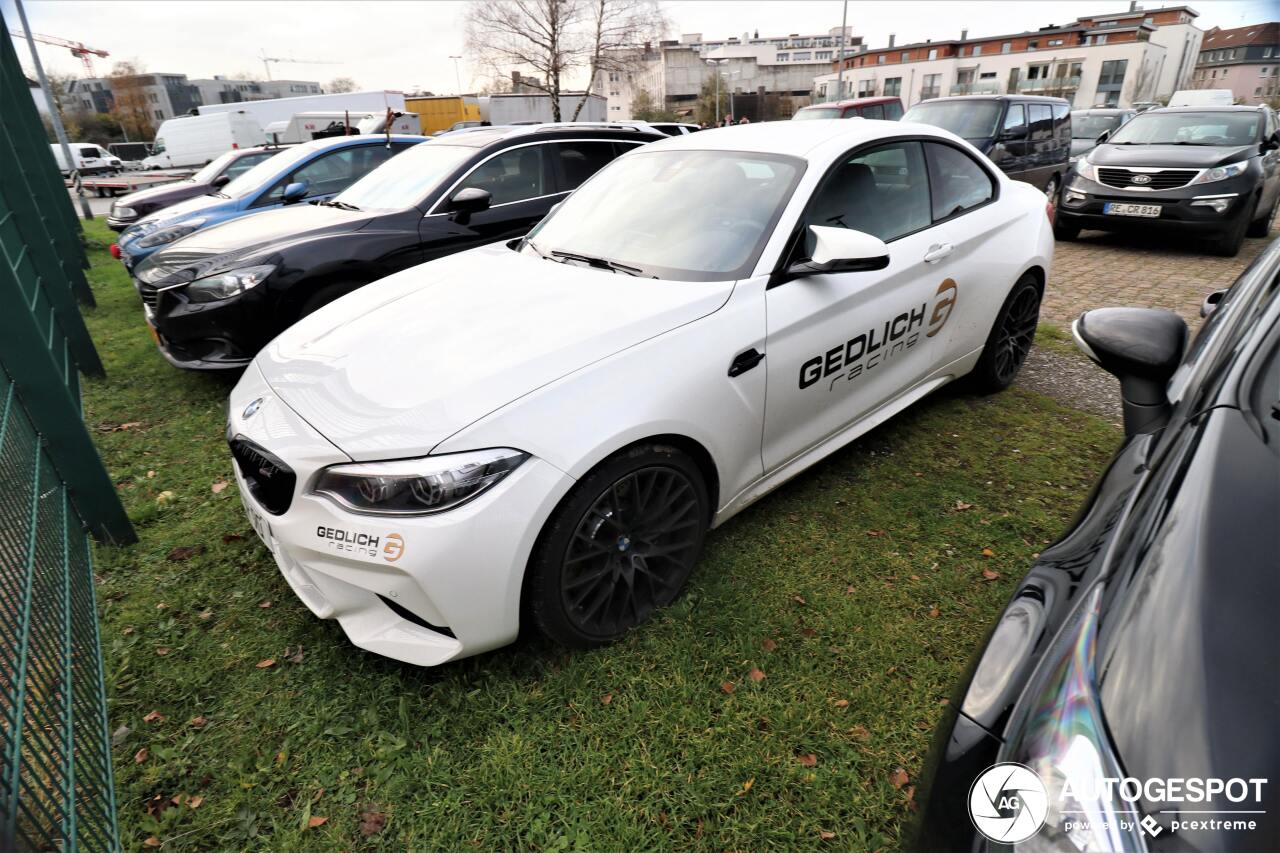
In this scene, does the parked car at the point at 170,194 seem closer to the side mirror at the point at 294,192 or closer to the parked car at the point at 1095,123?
the side mirror at the point at 294,192

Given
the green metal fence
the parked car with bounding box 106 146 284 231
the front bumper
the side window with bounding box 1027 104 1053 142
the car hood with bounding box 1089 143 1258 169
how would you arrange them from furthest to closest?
the side window with bounding box 1027 104 1053 142 < the parked car with bounding box 106 146 284 231 < the car hood with bounding box 1089 143 1258 169 < the front bumper < the green metal fence

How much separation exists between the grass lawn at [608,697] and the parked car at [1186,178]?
20.3 ft

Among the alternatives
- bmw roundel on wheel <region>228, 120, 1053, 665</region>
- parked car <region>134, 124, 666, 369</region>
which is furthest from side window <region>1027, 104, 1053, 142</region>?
bmw roundel on wheel <region>228, 120, 1053, 665</region>

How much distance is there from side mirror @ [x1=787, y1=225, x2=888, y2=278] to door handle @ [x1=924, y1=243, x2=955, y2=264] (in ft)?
2.41

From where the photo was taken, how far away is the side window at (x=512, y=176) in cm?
500

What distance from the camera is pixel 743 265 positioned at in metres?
2.54

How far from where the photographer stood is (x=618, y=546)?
223 cm

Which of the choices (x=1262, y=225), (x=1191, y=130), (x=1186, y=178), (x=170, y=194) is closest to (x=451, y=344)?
(x=1186, y=178)

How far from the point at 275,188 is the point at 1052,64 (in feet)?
267

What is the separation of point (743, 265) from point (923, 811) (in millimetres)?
1865

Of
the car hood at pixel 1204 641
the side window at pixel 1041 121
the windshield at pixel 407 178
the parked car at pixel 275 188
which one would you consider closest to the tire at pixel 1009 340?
the car hood at pixel 1204 641

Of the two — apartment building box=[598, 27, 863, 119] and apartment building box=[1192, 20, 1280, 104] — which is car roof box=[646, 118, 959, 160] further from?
apartment building box=[598, 27, 863, 119]

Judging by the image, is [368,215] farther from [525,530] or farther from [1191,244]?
[1191,244]

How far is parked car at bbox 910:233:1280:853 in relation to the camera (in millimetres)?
849
